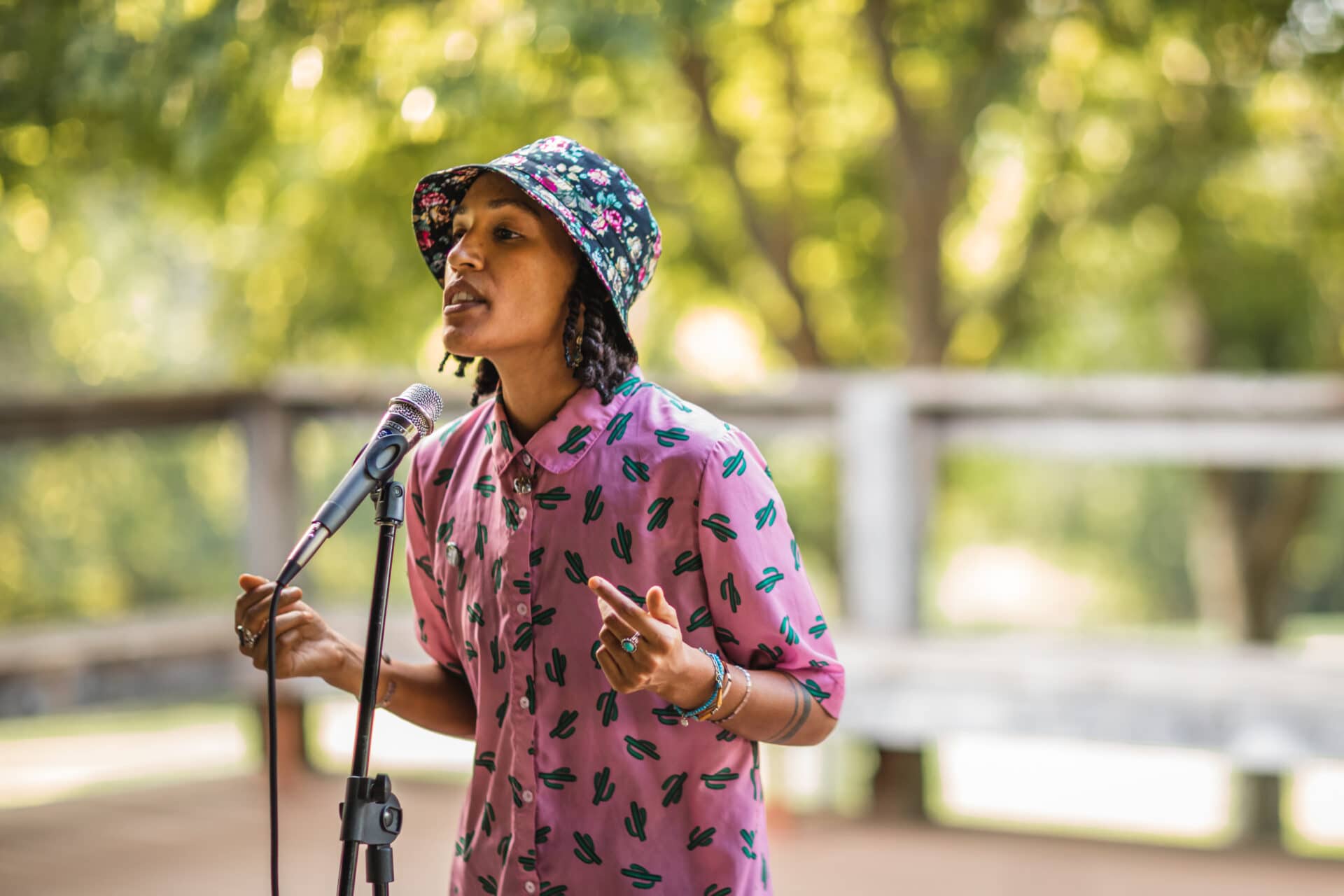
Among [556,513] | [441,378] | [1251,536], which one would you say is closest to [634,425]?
[556,513]

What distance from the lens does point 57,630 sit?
4.16 meters

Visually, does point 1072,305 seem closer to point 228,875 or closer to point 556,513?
point 228,875

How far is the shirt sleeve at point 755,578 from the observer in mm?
1603

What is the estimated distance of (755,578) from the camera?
1604 mm

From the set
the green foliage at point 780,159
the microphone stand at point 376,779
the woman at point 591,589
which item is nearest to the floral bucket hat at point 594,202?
the woman at point 591,589

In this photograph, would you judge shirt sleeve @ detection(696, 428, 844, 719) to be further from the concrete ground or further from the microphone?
the concrete ground

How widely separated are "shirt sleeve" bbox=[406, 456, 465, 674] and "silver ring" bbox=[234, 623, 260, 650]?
0.94 ft

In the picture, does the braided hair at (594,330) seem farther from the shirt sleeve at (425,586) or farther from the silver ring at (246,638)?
the silver ring at (246,638)

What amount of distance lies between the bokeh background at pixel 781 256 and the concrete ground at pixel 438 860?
0.02 m

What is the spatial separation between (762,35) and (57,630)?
439 centimetres

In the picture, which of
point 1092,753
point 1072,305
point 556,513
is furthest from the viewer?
point 1092,753

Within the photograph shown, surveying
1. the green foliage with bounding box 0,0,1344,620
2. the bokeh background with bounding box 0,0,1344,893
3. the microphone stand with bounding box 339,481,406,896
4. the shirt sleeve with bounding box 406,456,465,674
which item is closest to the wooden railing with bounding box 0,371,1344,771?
Result: the bokeh background with bounding box 0,0,1344,893

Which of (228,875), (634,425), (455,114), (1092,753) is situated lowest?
(1092,753)

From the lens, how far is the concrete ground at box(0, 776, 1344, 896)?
3.72m
